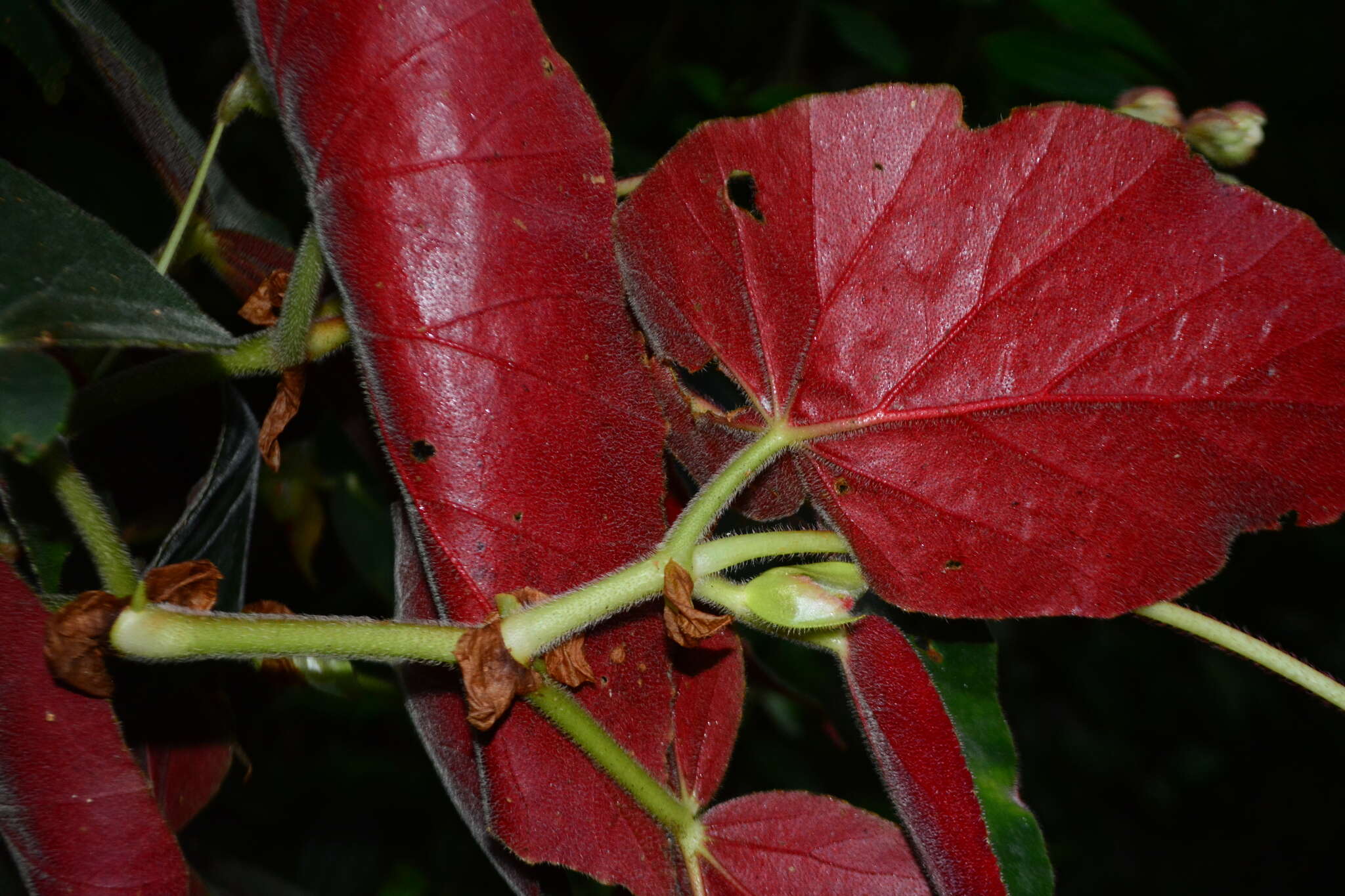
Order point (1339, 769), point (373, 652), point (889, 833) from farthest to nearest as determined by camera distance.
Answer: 1. point (1339, 769)
2. point (889, 833)
3. point (373, 652)

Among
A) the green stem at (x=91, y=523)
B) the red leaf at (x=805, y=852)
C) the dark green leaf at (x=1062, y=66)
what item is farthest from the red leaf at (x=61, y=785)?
the dark green leaf at (x=1062, y=66)

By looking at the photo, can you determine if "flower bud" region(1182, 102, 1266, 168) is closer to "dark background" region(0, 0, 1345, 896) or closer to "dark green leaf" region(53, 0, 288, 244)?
"dark background" region(0, 0, 1345, 896)

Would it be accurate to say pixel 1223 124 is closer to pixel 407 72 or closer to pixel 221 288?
pixel 407 72

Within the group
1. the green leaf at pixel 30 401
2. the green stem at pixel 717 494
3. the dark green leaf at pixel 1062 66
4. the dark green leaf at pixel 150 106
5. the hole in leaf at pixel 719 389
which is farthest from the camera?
the dark green leaf at pixel 1062 66

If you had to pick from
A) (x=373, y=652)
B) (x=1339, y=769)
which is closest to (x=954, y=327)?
(x=373, y=652)

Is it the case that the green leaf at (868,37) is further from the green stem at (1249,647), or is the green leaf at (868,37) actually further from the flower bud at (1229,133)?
the green stem at (1249,647)

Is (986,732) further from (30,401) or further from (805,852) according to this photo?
(30,401)
